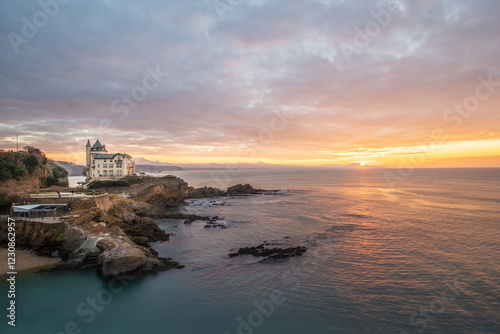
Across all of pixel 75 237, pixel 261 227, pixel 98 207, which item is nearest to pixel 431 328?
pixel 261 227

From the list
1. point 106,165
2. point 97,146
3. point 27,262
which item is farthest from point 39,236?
point 97,146

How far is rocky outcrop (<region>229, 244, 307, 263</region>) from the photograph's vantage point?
24641 millimetres

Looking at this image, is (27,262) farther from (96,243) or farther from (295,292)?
(295,292)

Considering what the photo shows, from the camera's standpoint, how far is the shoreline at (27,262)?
20.7 metres

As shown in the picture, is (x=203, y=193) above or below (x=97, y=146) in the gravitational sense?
below

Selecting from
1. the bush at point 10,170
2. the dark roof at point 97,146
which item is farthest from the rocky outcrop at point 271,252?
the dark roof at point 97,146

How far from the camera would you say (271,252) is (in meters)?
25.8

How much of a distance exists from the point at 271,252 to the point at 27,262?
2149cm

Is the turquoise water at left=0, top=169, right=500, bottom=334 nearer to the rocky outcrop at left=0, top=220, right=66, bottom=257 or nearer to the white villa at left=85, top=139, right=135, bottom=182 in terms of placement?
the rocky outcrop at left=0, top=220, right=66, bottom=257

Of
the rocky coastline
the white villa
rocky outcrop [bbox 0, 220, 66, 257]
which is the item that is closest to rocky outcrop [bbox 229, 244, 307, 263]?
the rocky coastline

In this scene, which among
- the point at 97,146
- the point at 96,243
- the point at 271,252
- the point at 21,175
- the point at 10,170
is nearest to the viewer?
the point at 96,243

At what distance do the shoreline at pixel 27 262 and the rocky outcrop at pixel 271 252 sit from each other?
51.5 ft

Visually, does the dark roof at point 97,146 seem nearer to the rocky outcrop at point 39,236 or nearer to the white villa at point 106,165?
the white villa at point 106,165

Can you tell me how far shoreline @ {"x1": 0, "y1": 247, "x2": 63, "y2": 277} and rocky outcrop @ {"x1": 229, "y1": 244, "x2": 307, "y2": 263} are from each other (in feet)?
51.5
